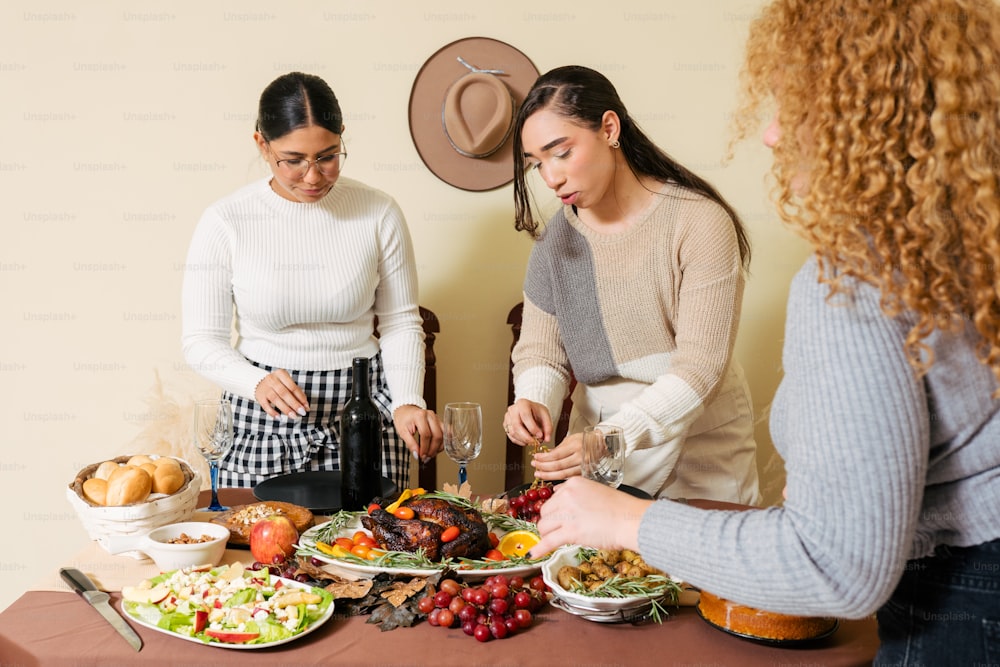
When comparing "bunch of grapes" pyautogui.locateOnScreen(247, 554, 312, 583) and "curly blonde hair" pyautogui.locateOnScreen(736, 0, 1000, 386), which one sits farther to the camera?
"bunch of grapes" pyautogui.locateOnScreen(247, 554, 312, 583)

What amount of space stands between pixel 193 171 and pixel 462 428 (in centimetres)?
203

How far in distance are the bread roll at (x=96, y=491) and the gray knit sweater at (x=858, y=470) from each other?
43.2 inches

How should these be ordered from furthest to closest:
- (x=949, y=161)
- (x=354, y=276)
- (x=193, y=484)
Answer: (x=354, y=276) → (x=193, y=484) → (x=949, y=161)

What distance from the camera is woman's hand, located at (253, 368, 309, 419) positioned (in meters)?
2.22

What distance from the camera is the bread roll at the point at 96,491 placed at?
1.60 meters

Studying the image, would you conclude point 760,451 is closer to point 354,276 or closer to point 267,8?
point 354,276

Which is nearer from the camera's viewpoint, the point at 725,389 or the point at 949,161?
the point at 949,161

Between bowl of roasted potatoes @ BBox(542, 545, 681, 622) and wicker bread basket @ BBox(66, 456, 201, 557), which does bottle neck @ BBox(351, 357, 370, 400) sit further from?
bowl of roasted potatoes @ BBox(542, 545, 681, 622)

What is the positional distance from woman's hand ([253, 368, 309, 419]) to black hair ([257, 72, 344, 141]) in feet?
2.10

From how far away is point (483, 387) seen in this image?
133 inches

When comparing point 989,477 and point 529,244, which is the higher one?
point 529,244

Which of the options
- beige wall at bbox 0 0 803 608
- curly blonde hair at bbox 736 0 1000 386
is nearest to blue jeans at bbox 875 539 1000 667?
curly blonde hair at bbox 736 0 1000 386

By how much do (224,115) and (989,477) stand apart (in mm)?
2948

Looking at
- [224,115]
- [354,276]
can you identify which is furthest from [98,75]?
[354,276]
